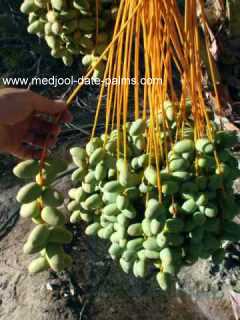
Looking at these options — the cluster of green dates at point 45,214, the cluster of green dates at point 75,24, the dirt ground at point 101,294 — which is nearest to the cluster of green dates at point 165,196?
the cluster of green dates at point 45,214

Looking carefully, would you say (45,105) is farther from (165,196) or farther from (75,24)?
(165,196)

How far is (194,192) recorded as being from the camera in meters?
1.02

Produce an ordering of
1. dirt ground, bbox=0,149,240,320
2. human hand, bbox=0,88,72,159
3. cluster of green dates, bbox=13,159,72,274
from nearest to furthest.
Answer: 1. cluster of green dates, bbox=13,159,72,274
2. human hand, bbox=0,88,72,159
3. dirt ground, bbox=0,149,240,320

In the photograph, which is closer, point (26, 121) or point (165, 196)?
point (165, 196)

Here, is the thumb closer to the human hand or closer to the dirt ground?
the human hand

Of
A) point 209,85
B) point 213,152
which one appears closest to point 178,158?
point 213,152

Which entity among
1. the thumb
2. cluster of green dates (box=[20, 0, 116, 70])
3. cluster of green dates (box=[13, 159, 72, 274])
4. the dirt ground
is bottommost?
the dirt ground

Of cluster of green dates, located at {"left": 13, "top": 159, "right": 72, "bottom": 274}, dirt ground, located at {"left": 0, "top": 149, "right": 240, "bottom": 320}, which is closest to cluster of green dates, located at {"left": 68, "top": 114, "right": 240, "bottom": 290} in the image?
cluster of green dates, located at {"left": 13, "top": 159, "right": 72, "bottom": 274}

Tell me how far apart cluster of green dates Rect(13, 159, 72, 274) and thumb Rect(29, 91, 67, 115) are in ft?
0.61

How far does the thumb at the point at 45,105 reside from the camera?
1.21 meters

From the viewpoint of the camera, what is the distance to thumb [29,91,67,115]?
1212 mm

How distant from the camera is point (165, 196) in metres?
1.04

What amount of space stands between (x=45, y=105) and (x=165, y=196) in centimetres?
34

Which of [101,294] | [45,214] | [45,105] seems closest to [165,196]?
[45,214]
